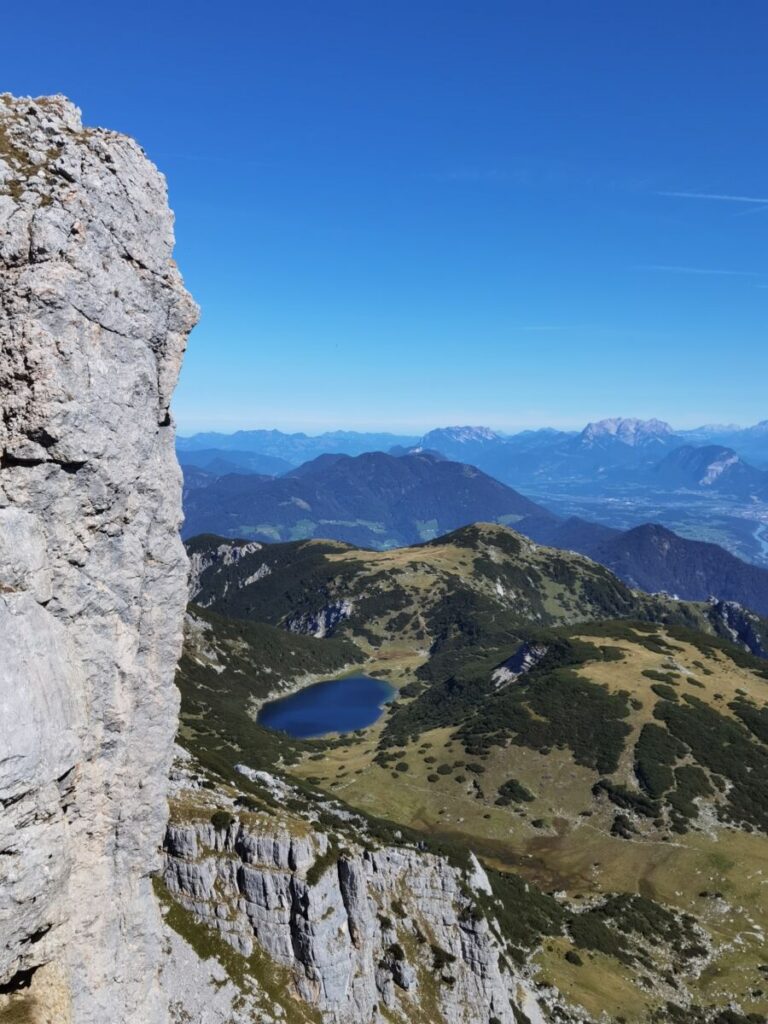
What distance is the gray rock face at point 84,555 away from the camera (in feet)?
53.3

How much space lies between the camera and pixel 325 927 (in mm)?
37156

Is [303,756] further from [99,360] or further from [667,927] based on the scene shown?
[99,360]

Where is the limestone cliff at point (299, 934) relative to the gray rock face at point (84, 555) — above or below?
below

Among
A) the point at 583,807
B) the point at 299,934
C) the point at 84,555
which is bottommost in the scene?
the point at 583,807

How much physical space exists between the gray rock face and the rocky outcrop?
15.1 meters

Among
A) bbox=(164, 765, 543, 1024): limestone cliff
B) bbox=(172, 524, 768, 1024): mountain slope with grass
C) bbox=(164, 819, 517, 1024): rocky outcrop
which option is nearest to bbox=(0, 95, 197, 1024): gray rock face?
bbox=(164, 765, 543, 1024): limestone cliff

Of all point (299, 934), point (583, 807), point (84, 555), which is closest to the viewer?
point (84, 555)

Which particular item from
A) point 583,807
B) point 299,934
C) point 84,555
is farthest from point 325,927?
point 583,807

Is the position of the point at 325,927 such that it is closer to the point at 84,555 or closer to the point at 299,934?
the point at 299,934

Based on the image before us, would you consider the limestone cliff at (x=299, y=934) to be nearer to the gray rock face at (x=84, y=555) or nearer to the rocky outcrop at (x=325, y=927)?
the rocky outcrop at (x=325, y=927)


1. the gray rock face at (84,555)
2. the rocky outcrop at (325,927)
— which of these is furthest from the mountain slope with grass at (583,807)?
the gray rock face at (84,555)

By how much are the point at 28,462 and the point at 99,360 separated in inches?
139

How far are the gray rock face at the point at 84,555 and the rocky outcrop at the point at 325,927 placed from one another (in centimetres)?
1512

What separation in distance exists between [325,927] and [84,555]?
30.7 m
